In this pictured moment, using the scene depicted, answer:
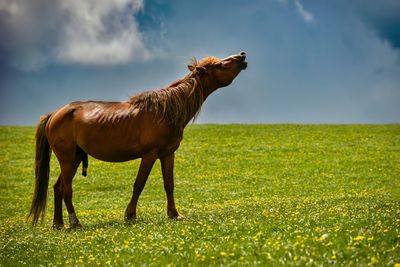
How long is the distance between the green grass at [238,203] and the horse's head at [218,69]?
A: 3342 mm

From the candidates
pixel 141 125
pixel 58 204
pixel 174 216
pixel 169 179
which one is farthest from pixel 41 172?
pixel 174 216

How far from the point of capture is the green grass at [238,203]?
8562mm

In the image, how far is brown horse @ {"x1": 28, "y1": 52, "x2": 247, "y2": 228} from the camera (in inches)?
537

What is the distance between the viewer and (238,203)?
2058 cm

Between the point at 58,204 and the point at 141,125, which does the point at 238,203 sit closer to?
the point at 58,204

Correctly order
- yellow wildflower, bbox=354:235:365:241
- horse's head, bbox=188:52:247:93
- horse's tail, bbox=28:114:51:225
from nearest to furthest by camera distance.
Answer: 1. yellow wildflower, bbox=354:235:365:241
2. horse's head, bbox=188:52:247:93
3. horse's tail, bbox=28:114:51:225

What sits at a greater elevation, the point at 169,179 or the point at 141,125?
the point at 141,125

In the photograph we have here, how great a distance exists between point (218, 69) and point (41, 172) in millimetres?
5506

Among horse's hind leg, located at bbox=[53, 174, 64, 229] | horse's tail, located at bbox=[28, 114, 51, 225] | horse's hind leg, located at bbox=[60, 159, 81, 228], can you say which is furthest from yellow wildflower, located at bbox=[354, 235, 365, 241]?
horse's tail, located at bbox=[28, 114, 51, 225]

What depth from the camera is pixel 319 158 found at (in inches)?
1387

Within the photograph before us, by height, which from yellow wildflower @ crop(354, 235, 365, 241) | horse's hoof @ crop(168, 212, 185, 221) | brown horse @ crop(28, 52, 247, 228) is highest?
brown horse @ crop(28, 52, 247, 228)

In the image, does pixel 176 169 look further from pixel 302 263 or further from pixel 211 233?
pixel 302 263

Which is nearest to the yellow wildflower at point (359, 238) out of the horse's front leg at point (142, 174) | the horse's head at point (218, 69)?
the horse's front leg at point (142, 174)

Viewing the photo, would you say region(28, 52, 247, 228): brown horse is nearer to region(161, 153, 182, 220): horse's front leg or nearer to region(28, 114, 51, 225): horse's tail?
region(161, 153, 182, 220): horse's front leg
